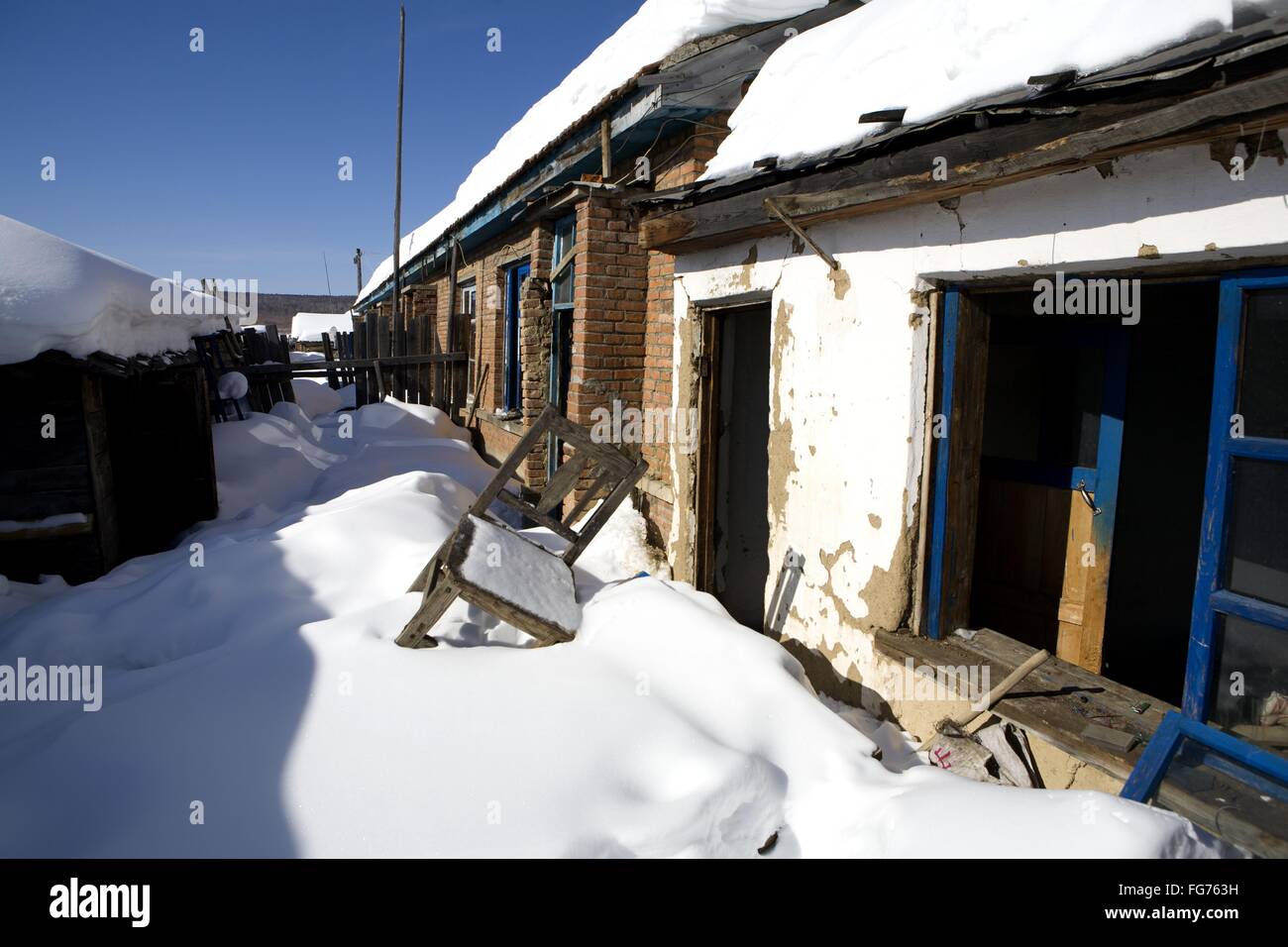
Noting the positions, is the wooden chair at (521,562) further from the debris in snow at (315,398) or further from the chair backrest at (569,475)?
the debris in snow at (315,398)

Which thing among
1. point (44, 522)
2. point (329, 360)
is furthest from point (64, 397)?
point (329, 360)

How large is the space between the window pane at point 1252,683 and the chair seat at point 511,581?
236cm

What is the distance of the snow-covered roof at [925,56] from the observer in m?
2.27

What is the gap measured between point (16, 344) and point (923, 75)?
5112 millimetres

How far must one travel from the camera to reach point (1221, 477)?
2.24 meters

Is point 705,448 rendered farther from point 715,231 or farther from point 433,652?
point 433,652

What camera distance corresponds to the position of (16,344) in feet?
14.9

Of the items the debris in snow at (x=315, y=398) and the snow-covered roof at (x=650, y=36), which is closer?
the snow-covered roof at (x=650, y=36)

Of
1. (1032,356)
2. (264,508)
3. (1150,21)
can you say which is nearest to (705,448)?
(1032,356)

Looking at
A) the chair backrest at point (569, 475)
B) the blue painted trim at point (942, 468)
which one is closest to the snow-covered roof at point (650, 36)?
the chair backrest at point (569, 475)

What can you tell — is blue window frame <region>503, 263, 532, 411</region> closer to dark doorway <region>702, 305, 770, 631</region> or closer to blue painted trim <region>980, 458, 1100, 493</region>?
dark doorway <region>702, 305, 770, 631</region>

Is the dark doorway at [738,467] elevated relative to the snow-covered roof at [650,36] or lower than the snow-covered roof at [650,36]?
lower
